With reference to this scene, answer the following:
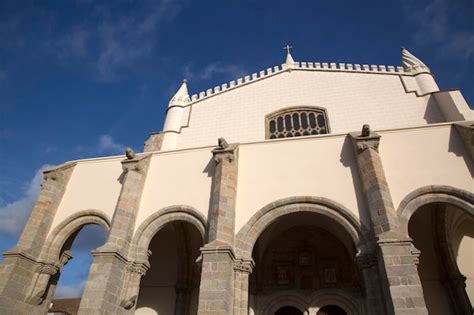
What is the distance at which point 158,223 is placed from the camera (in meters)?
9.57

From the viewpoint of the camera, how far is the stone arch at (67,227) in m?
10.1

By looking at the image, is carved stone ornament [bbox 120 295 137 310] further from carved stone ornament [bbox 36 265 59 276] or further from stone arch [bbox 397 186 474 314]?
stone arch [bbox 397 186 474 314]

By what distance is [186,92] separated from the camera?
17.4 m

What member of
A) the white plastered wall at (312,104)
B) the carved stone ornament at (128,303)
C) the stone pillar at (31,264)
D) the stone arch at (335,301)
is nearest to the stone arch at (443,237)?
the stone arch at (335,301)

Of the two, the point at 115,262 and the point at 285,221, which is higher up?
the point at 285,221

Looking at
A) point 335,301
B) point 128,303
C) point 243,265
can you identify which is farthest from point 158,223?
point 335,301

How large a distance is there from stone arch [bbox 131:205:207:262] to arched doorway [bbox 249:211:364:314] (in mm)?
2487

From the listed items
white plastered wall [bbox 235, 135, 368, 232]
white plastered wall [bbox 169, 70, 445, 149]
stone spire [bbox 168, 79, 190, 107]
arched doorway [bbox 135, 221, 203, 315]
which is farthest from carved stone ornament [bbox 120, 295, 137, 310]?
stone spire [bbox 168, 79, 190, 107]

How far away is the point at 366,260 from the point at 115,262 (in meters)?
5.93

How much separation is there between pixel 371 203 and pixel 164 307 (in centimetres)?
764

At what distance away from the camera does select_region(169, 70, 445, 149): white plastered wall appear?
13.4 meters

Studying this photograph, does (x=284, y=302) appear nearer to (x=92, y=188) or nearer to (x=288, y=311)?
(x=288, y=311)

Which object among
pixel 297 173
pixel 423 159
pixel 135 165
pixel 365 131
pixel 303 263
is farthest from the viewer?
pixel 303 263

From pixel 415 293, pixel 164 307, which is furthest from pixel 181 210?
pixel 415 293
